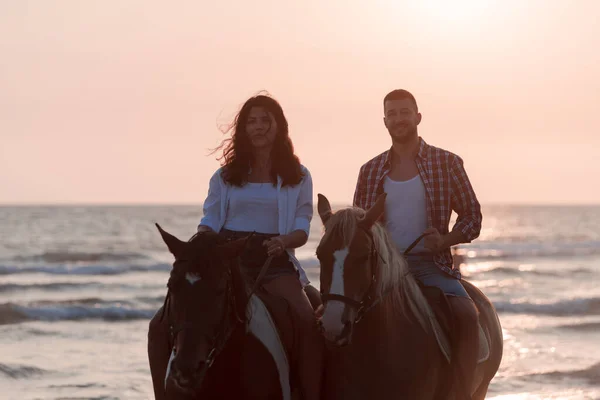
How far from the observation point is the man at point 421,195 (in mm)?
6391

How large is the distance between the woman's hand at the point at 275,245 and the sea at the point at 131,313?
184cm

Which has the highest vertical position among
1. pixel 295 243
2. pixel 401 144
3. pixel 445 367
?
pixel 401 144

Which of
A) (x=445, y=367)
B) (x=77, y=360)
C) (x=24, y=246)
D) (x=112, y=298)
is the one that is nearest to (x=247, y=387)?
(x=445, y=367)

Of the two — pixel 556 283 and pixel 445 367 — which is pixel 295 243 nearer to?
pixel 445 367

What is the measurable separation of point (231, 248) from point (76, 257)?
34.5 metres

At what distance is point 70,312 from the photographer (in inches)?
834

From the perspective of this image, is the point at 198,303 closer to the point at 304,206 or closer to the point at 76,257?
the point at 304,206

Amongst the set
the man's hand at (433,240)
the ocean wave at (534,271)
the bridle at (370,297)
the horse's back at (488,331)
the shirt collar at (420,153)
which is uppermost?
the shirt collar at (420,153)

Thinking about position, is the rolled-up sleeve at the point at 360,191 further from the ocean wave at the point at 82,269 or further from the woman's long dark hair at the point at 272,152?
the ocean wave at the point at 82,269

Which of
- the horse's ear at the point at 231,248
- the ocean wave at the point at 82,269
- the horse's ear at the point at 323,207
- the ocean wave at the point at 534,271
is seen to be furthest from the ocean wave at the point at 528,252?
the horse's ear at the point at 231,248

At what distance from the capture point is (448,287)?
6.33 metres

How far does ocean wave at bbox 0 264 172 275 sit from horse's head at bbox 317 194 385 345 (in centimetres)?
2703

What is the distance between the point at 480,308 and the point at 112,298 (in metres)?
18.3

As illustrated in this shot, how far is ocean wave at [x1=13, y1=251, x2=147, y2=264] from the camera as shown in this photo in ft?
121
